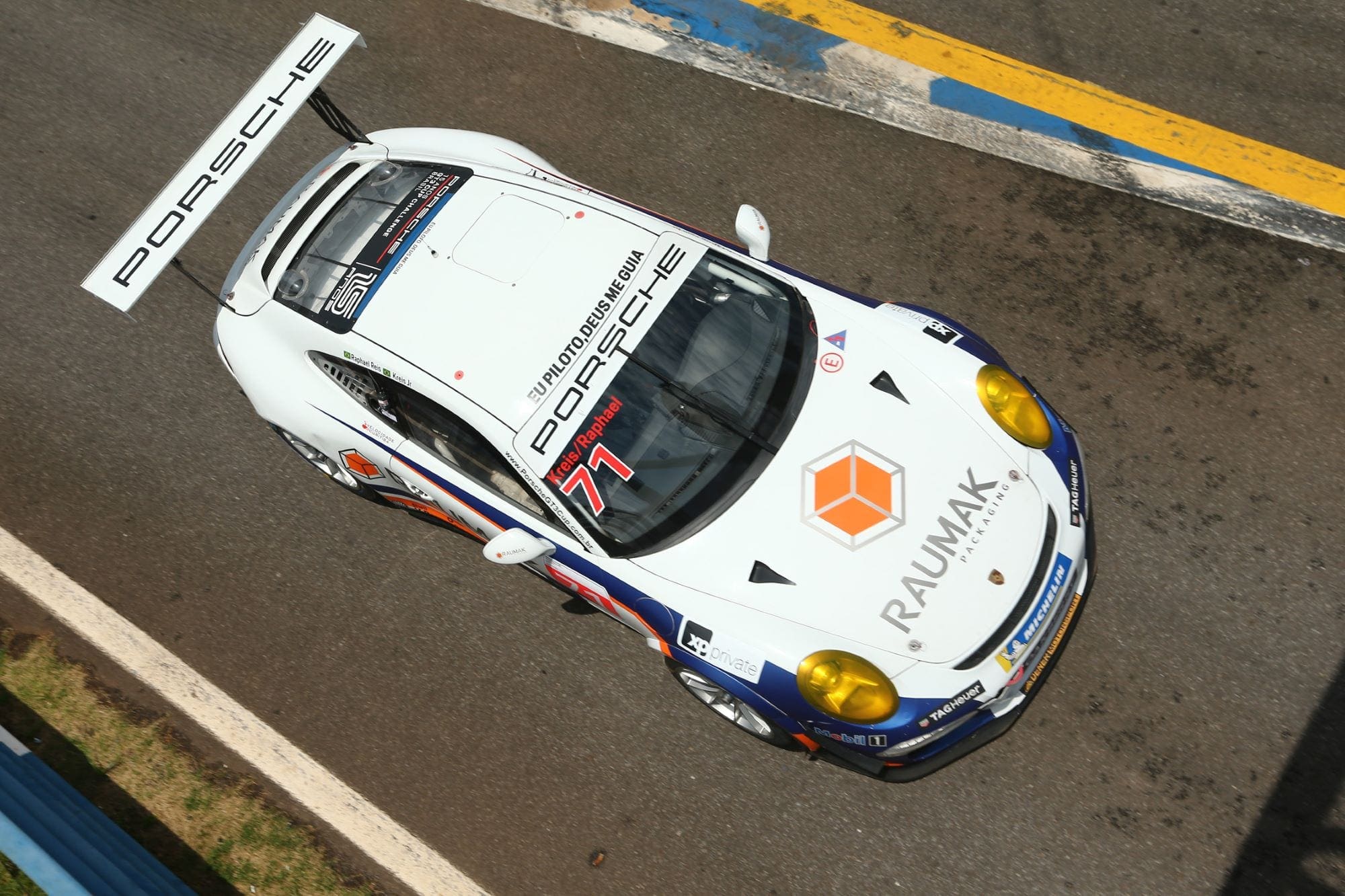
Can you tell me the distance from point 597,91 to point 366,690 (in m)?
3.90

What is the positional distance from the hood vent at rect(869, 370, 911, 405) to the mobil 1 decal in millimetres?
2134

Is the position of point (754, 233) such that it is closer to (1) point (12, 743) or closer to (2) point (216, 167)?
(2) point (216, 167)

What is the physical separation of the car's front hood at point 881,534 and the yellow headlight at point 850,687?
101 mm

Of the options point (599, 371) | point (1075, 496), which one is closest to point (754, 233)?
point (599, 371)

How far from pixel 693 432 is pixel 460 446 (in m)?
1.03

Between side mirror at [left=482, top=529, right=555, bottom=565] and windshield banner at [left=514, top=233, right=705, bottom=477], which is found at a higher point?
windshield banner at [left=514, top=233, right=705, bottom=477]

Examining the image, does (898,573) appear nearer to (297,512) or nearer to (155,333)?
(297,512)

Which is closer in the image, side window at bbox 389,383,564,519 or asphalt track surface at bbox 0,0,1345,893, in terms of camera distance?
side window at bbox 389,383,564,519

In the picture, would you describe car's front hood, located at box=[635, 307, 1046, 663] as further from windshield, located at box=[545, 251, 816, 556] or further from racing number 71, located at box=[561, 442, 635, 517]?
racing number 71, located at box=[561, 442, 635, 517]

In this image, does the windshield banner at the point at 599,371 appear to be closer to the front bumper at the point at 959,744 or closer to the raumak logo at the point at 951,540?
the raumak logo at the point at 951,540

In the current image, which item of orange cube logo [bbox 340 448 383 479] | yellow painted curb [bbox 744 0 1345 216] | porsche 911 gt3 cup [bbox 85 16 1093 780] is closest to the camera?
porsche 911 gt3 cup [bbox 85 16 1093 780]

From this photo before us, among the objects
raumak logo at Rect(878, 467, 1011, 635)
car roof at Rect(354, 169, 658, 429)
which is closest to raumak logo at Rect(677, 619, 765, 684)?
raumak logo at Rect(878, 467, 1011, 635)

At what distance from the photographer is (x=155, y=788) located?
443 cm

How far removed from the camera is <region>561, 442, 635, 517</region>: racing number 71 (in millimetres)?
3695
